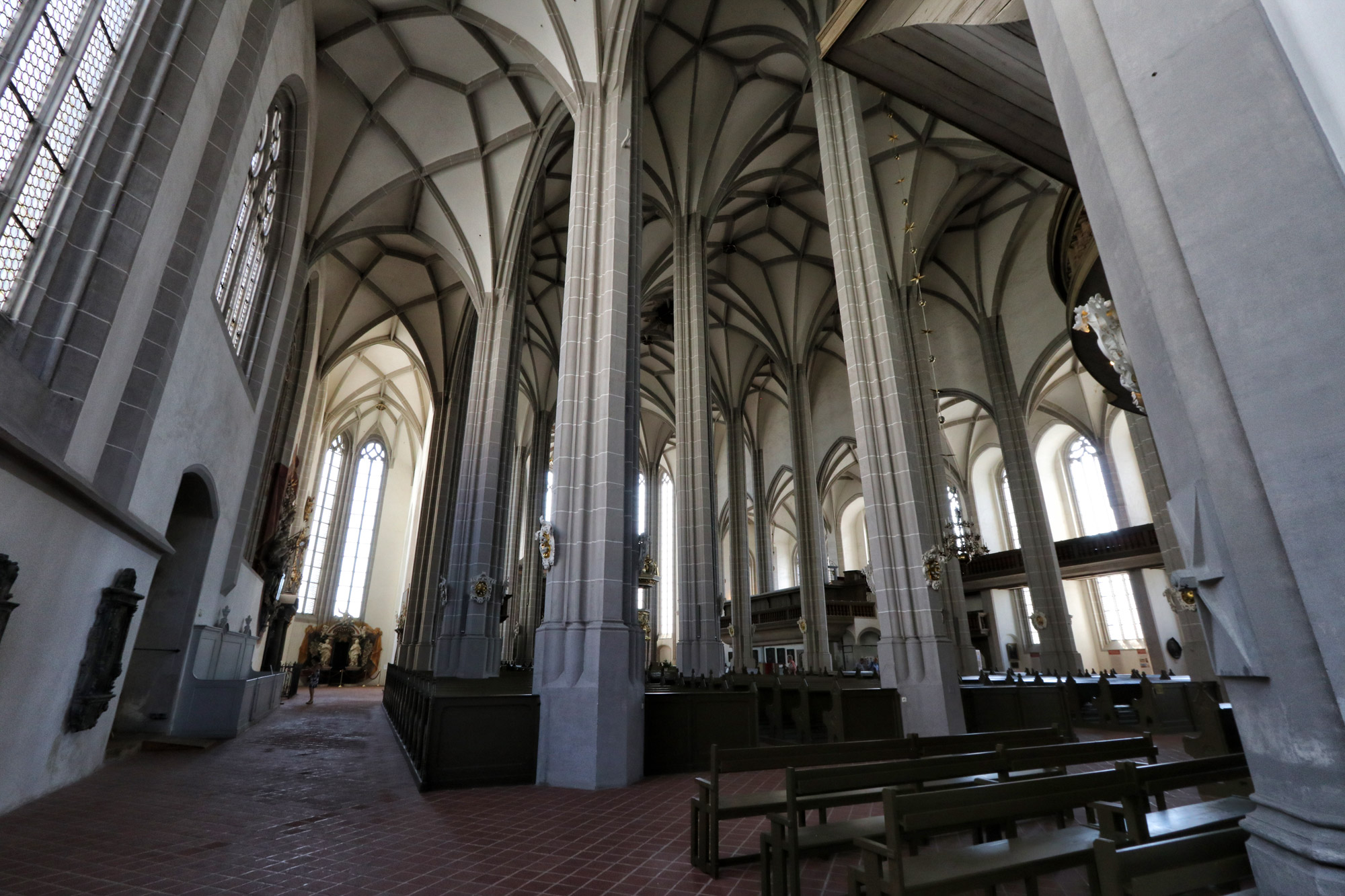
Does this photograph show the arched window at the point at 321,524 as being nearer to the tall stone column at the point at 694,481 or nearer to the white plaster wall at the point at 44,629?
the tall stone column at the point at 694,481

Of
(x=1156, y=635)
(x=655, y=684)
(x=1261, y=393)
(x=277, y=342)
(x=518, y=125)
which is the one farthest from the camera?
(x=1156, y=635)

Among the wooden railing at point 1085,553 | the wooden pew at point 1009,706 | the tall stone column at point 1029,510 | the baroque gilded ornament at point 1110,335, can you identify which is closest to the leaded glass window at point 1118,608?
the wooden railing at point 1085,553

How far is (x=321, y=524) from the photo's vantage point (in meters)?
27.9

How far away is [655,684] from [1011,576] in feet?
56.4

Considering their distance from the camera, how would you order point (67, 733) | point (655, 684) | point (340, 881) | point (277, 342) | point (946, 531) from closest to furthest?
1. point (340, 881)
2. point (67, 733)
3. point (655, 684)
4. point (946, 531)
5. point (277, 342)

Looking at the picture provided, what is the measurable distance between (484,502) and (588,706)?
8361 mm

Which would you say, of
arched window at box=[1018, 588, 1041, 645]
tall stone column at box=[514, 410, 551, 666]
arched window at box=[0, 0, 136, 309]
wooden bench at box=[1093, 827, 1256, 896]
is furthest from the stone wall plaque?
arched window at box=[1018, 588, 1041, 645]

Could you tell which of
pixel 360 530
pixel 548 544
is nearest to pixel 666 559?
pixel 360 530

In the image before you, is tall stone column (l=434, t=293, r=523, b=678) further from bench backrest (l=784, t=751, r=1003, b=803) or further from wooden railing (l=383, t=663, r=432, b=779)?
bench backrest (l=784, t=751, r=1003, b=803)

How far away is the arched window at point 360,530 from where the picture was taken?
28281 mm

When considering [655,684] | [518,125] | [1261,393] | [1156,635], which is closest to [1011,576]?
[1156,635]

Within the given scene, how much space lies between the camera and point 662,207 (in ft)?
52.4

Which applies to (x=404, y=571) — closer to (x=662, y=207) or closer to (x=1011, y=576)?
(x=662, y=207)

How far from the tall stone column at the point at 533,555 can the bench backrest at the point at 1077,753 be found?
22.6 m
